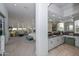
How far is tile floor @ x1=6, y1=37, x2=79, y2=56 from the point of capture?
7.41 feet

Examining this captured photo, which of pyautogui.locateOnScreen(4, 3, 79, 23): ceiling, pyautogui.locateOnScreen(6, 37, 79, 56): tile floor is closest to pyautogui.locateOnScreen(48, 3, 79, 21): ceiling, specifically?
pyautogui.locateOnScreen(4, 3, 79, 23): ceiling

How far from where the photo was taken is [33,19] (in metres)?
2.36

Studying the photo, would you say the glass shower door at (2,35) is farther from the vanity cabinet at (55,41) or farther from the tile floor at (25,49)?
the vanity cabinet at (55,41)

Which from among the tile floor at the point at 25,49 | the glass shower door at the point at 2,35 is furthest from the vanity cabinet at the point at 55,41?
the glass shower door at the point at 2,35

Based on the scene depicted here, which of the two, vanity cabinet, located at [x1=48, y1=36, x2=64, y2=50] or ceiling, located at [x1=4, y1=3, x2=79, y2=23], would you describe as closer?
ceiling, located at [x1=4, y1=3, x2=79, y2=23]

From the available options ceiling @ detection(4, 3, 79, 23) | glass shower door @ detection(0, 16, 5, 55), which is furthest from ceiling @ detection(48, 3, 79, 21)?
glass shower door @ detection(0, 16, 5, 55)

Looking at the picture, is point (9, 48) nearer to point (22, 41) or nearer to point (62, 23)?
point (22, 41)

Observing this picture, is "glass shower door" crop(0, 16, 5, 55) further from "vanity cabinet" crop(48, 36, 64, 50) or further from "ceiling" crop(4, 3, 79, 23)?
"vanity cabinet" crop(48, 36, 64, 50)

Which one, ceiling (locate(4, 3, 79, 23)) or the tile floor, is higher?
ceiling (locate(4, 3, 79, 23))

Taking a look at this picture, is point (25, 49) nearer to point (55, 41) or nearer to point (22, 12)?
point (55, 41)

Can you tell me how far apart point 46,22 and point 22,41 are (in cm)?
91

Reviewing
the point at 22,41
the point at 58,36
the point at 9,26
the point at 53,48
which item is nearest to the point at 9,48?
the point at 22,41

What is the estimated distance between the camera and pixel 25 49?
100 inches

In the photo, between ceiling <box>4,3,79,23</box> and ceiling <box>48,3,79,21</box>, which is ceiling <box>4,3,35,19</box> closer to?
ceiling <box>4,3,79,23</box>
